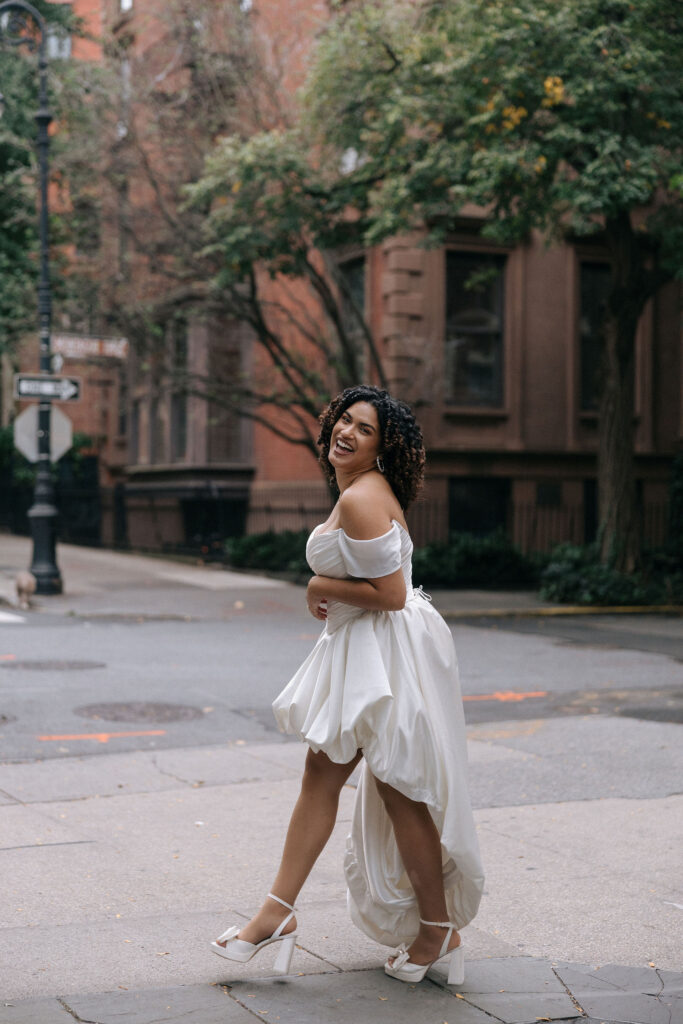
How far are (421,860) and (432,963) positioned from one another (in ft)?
1.20

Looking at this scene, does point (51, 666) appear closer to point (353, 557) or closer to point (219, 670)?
point (219, 670)

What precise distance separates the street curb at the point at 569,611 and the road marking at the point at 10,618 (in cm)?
574

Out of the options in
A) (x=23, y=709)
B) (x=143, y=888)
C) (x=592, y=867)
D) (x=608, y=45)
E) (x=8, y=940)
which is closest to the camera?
(x=8, y=940)

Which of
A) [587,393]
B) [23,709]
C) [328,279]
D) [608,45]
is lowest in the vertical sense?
[23,709]

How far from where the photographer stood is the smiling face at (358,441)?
4.07 m

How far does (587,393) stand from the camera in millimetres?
23578

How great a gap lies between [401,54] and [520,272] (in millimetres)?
6638

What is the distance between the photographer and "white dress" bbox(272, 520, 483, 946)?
12.7 feet

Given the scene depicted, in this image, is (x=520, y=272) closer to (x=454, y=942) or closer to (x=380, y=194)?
(x=380, y=194)

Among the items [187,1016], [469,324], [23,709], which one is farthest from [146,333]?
[187,1016]

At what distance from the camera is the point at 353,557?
3.94m

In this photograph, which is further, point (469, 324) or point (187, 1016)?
point (469, 324)

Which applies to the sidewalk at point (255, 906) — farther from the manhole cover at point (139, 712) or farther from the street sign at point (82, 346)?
the street sign at point (82, 346)

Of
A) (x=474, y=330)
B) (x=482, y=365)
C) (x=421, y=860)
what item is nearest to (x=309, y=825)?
(x=421, y=860)
